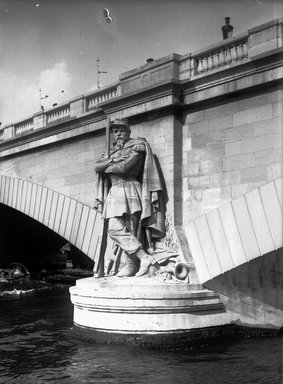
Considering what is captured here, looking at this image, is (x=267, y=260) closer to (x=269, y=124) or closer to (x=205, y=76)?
(x=269, y=124)

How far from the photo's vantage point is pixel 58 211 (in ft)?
50.6

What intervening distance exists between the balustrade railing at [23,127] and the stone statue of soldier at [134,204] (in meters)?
7.48

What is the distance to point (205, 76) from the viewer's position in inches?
425

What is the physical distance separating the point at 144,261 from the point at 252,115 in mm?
3555

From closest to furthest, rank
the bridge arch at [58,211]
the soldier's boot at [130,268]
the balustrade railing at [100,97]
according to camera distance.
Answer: the soldier's boot at [130,268]
the bridge arch at [58,211]
the balustrade railing at [100,97]

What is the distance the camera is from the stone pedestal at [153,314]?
9.77m

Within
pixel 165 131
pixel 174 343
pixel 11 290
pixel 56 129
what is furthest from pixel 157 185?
pixel 11 290

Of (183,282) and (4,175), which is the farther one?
(4,175)

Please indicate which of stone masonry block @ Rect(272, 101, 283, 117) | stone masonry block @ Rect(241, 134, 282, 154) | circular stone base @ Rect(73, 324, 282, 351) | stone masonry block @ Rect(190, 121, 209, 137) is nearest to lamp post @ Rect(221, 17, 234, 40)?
stone masonry block @ Rect(190, 121, 209, 137)

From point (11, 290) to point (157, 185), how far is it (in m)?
11.9

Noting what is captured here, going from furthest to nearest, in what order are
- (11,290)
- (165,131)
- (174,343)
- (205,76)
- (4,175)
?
(11,290)
(4,175)
(165,131)
(205,76)
(174,343)

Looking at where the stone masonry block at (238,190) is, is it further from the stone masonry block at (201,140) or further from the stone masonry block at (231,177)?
the stone masonry block at (201,140)

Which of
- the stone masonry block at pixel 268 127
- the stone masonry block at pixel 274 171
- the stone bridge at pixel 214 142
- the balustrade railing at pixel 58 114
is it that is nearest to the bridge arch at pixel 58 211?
the stone bridge at pixel 214 142

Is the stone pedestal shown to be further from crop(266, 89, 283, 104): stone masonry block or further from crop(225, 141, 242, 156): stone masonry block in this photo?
crop(266, 89, 283, 104): stone masonry block
